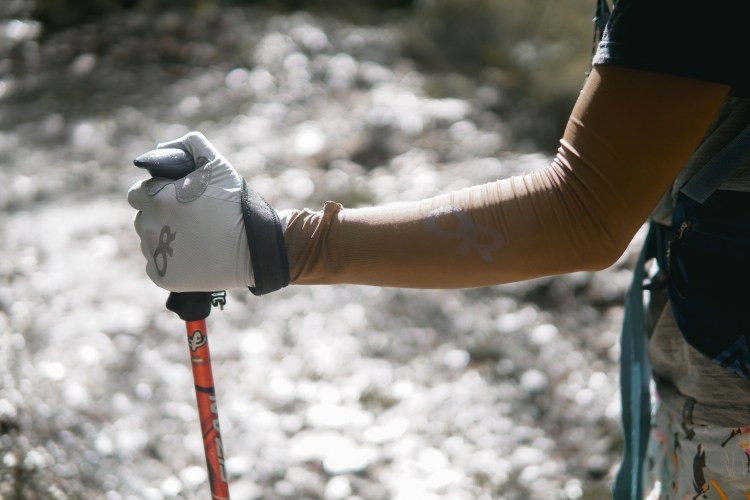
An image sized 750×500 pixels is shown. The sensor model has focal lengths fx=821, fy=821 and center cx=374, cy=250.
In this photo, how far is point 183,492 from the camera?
2.82 meters

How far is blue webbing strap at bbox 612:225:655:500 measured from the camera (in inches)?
62.7

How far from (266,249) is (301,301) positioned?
9.19ft

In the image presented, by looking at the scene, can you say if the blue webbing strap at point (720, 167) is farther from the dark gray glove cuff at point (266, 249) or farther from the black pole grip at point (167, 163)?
the black pole grip at point (167, 163)

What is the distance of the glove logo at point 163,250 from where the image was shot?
1345 mm

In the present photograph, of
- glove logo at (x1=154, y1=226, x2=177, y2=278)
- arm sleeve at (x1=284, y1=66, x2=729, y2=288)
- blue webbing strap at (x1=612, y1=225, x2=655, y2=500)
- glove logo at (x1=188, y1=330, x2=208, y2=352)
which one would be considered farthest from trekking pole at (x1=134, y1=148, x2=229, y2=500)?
blue webbing strap at (x1=612, y1=225, x2=655, y2=500)

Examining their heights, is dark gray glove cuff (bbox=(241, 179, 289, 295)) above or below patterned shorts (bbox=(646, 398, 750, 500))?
above

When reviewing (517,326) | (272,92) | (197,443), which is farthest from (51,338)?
(272,92)

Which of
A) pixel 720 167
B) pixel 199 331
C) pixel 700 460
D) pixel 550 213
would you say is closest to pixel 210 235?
pixel 199 331

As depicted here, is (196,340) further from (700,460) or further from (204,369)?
(700,460)

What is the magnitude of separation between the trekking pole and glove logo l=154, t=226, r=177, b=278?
10 centimetres

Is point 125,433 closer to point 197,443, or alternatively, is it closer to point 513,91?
point 197,443

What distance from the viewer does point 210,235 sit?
1.32m

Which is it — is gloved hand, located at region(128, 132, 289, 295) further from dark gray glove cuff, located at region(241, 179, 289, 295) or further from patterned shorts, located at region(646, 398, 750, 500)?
patterned shorts, located at region(646, 398, 750, 500)

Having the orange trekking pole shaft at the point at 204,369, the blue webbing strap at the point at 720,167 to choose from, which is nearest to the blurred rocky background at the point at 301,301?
the orange trekking pole shaft at the point at 204,369
